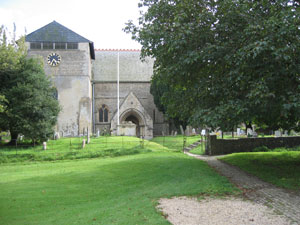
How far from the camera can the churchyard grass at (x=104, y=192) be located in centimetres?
662

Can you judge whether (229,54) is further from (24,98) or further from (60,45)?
(60,45)

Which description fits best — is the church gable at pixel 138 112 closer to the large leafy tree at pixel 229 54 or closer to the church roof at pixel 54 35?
the church roof at pixel 54 35

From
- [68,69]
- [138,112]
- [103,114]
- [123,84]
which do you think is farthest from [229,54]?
[123,84]

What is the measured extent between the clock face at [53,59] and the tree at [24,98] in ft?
31.9

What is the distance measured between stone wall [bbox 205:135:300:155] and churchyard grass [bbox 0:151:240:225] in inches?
299

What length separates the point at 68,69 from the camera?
112 ft

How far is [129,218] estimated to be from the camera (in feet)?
20.4

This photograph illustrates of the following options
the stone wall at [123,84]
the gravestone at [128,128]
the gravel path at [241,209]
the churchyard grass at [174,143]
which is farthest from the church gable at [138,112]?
the gravel path at [241,209]

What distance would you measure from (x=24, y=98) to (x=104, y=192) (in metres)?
15.9

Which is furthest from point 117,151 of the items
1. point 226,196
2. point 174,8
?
point 226,196

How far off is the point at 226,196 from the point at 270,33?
5.23 meters

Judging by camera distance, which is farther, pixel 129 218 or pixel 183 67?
pixel 183 67

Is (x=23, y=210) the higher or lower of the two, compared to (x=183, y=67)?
lower

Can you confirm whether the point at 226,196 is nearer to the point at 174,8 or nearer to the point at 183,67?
the point at 183,67
